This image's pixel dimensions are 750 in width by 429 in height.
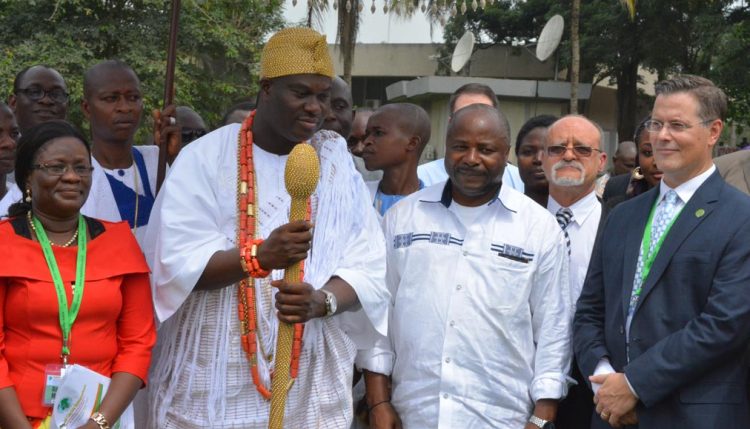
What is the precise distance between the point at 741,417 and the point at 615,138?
92.7 feet

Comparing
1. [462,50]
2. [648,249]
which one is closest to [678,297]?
[648,249]

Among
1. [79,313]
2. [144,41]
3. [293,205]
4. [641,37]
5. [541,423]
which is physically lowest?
[541,423]

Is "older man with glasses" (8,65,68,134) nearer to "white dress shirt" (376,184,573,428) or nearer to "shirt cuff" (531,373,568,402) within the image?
"white dress shirt" (376,184,573,428)

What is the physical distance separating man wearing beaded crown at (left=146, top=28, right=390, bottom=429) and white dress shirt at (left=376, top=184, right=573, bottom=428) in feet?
0.92

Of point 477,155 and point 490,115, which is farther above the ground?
point 490,115

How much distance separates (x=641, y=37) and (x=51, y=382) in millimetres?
24653

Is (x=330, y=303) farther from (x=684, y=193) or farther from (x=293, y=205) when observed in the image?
(x=684, y=193)

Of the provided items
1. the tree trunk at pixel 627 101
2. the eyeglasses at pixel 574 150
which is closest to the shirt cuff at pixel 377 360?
the eyeglasses at pixel 574 150

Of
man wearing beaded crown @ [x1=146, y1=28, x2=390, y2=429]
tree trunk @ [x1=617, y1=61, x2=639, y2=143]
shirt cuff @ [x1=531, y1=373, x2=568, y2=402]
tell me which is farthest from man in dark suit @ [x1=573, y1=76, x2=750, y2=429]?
tree trunk @ [x1=617, y1=61, x2=639, y2=143]

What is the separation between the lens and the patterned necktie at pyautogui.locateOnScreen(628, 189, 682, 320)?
381 centimetres

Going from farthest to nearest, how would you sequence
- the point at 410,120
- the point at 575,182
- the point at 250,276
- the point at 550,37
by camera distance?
1. the point at 550,37
2. the point at 410,120
3. the point at 575,182
4. the point at 250,276

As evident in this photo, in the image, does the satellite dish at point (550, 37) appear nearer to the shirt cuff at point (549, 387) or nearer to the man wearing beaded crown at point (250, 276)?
the shirt cuff at point (549, 387)

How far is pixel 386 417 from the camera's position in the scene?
3.91m

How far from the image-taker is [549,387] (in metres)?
3.83
